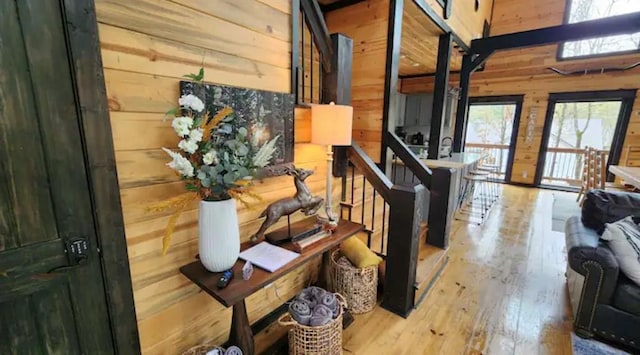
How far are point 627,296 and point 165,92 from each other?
2.97m

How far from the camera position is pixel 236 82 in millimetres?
1548

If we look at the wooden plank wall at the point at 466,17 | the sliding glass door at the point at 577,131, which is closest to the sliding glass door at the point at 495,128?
the sliding glass door at the point at 577,131

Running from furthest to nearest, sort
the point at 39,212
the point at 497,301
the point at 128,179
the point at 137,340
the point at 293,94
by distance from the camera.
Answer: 1. the point at 497,301
2. the point at 293,94
3. the point at 137,340
4. the point at 128,179
5. the point at 39,212

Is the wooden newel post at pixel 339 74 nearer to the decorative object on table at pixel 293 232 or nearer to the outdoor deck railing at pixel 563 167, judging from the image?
the decorative object on table at pixel 293 232

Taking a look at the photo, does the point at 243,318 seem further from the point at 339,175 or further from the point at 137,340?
the point at 339,175

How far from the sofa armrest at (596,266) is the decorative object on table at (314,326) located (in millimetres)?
1658

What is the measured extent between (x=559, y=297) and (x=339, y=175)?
224 cm

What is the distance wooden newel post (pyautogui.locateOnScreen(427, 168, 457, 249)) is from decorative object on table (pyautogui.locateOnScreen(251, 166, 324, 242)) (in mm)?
1591

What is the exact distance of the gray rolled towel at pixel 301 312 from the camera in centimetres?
161

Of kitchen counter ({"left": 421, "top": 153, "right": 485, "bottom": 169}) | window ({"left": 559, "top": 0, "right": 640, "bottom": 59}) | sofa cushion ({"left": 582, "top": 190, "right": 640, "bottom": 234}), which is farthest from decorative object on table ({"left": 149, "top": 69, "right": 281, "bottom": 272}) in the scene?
window ({"left": 559, "top": 0, "right": 640, "bottom": 59})

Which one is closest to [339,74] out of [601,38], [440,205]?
[440,205]

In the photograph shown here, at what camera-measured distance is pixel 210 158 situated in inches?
46.4

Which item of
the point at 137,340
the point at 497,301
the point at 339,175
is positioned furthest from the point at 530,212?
the point at 137,340

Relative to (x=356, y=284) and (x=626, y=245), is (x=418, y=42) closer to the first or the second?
(x=626, y=245)
